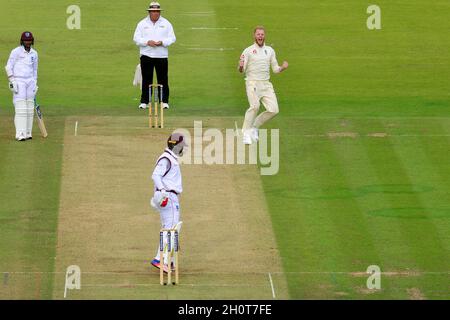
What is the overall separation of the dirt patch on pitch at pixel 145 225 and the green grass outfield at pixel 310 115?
34 cm

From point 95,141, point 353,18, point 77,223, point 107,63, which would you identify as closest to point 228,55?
point 107,63

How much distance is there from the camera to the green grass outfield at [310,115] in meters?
26.6

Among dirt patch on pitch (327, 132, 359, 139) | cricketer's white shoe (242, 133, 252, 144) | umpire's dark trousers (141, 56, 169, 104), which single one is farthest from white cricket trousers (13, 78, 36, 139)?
dirt patch on pitch (327, 132, 359, 139)

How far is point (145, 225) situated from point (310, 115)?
9.40 metres

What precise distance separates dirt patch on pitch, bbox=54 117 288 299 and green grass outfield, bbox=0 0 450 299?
338mm

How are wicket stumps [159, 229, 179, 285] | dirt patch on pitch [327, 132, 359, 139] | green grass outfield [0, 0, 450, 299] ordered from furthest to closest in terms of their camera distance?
dirt patch on pitch [327, 132, 359, 139] → green grass outfield [0, 0, 450, 299] → wicket stumps [159, 229, 179, 285]

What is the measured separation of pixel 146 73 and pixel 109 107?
1.75m

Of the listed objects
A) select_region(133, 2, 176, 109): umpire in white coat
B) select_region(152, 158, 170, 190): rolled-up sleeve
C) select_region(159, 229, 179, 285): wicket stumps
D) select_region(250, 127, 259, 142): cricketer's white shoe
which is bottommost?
select_region(159, 229, 179, 285): wicket stumps

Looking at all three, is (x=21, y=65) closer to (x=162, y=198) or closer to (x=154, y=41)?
(x=154, y=41)

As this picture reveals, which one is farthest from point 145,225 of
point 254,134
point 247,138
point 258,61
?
point 258,61

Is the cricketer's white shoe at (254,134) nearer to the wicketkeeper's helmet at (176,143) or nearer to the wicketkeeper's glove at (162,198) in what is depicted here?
the wicketkeeper's helmet at (176,143)

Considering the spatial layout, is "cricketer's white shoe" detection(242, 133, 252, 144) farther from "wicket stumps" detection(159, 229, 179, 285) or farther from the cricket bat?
"wicket stumps" detection(159, 229, 179, 285)

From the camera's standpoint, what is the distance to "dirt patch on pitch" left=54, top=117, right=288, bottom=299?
25.2 metres

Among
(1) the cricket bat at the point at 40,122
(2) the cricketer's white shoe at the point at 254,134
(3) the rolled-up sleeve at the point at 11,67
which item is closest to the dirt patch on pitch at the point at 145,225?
(1) the cricket bat at the point at 40,122
